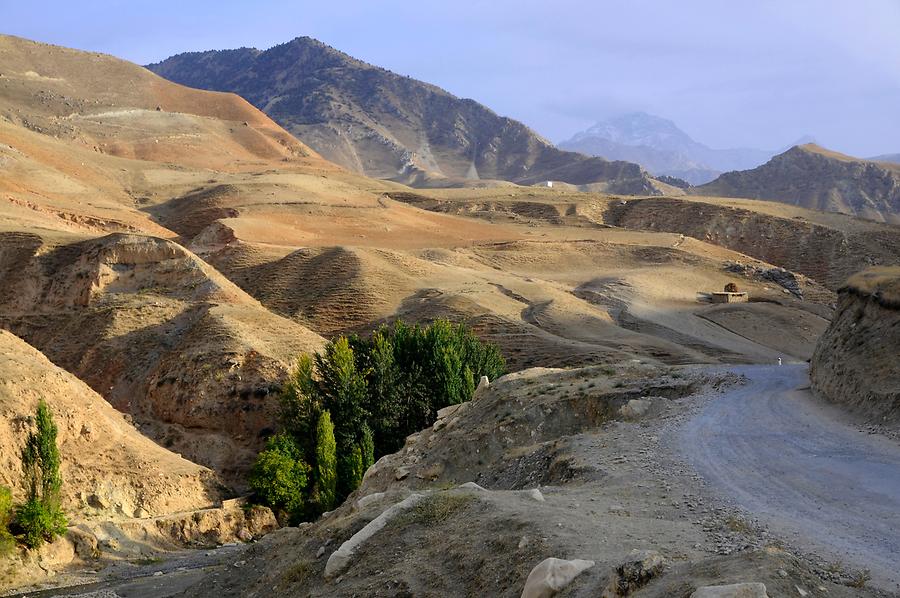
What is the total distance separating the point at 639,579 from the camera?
27.2ft

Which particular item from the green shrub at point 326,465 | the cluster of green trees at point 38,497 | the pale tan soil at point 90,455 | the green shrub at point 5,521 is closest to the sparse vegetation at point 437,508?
the green shrub at point 5,521

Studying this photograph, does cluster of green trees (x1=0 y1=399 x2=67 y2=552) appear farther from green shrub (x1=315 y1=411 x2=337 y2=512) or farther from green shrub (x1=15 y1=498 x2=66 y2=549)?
green shrub (x1=315 y1=411 x2=337 y2=512)

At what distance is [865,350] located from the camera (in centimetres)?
1769

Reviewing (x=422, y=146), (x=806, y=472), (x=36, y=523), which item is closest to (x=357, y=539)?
(x=806, y=472)

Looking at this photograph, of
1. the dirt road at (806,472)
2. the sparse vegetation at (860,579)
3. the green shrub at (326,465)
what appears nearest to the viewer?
the sparse vegetation at (860,579)

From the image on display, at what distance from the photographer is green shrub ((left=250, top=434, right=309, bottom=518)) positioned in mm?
31484

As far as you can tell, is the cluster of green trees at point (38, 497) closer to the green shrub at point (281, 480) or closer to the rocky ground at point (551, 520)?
the rocky ground at point (551, 520)

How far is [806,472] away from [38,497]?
70.4ft

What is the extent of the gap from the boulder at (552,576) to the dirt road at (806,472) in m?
2.44

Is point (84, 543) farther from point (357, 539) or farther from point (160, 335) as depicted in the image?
point (357, 539)

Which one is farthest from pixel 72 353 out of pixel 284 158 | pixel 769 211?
pixel 284 158

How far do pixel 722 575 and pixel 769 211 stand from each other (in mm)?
84379

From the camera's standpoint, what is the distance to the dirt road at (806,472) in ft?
32.0

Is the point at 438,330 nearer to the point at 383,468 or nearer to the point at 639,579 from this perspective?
the point at 383,468
